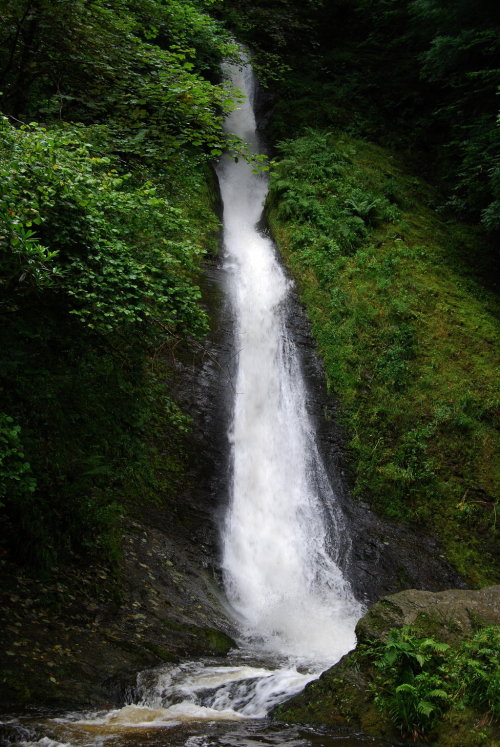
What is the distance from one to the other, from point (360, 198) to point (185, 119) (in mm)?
9021

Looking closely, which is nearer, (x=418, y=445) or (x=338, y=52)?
(x=418, y=445)

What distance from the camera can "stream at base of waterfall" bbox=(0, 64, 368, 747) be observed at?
4.12 metres

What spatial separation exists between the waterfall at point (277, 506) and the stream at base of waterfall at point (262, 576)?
0.02 m

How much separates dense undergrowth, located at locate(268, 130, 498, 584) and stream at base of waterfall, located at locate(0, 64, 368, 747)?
0.94 meters

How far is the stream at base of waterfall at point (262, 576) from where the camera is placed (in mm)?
4121

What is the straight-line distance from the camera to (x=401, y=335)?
11633 mm

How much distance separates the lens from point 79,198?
4742mm

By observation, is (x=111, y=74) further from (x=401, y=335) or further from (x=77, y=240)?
(x=401, y=335)

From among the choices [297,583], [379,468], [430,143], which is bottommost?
[297,583]

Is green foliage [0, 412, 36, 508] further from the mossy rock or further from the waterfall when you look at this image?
the waterfall

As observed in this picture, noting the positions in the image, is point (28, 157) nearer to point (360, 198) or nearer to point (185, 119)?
point (185, 119)

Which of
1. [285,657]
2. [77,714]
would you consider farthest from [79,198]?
[285,657]

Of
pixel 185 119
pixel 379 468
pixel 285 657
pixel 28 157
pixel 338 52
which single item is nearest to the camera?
pixel 28 157

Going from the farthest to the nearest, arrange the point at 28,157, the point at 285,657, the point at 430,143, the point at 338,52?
1. the point at 338,52
2. the point at 430,143
3. the point at 285,657
4. the point at 28,157
